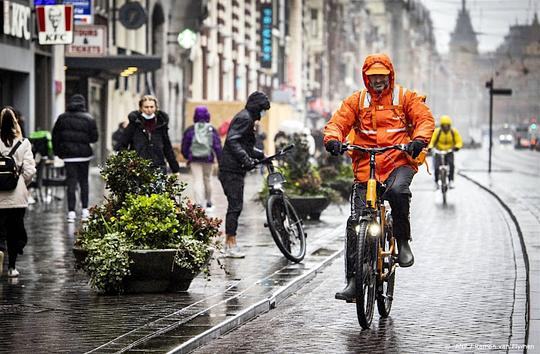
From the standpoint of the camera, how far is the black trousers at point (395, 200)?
10352 millimetres

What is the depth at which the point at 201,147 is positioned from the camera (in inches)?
922

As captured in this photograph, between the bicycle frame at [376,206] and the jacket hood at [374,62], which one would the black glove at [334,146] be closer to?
the bicycle frame at [376,206]

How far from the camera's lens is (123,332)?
9641 millimetres

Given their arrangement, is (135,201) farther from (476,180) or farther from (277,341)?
(476,180)

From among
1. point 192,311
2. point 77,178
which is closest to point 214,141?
point 77,178

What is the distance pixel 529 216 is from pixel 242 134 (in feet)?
25.7

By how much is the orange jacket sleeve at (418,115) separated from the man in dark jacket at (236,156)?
4943 mm

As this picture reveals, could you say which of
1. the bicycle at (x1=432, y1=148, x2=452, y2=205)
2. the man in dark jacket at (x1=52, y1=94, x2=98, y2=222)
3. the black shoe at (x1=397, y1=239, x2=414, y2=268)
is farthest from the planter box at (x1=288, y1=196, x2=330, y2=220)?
the black shoe at (x1=397, y1=239, x2=414, y2=268)

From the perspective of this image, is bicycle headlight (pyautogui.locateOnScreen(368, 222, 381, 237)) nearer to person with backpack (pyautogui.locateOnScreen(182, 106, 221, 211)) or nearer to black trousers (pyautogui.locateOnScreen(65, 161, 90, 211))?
black trousers (pyautogui.locateOnScreen(65, 161, 90, 211))

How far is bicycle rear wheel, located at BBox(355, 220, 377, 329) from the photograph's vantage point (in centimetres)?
988

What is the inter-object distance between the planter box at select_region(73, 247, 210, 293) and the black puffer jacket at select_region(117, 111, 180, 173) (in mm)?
5437

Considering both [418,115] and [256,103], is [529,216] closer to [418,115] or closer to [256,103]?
[256,103]

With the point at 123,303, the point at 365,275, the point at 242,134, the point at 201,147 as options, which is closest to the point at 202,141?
the point at 201,147

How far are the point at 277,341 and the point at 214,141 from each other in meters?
13.5
